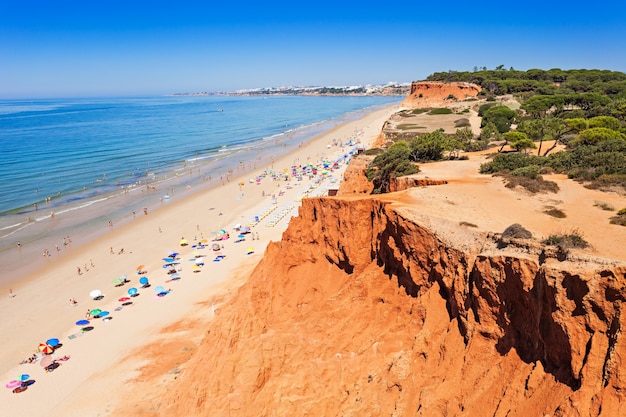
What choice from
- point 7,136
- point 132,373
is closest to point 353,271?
point 132,373

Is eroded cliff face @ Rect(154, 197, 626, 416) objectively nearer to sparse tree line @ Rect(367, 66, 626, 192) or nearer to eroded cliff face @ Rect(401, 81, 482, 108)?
sparse tree line @ Rect(367, 66, 626, 192)

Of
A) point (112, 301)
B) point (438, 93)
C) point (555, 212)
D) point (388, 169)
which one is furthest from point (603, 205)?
point (438, 93)

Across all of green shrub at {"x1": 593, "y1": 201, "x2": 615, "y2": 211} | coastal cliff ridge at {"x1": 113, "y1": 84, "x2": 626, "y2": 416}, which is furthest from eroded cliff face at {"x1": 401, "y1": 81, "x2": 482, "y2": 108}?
coastal cliff ridge at {"x1": 113, "y1": 84, "x2": 626, "y2": 416}

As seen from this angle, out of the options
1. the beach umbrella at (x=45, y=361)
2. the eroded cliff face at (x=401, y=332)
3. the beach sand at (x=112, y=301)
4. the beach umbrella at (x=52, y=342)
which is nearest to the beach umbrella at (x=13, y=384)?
the beach sand at (x=112, y=301)

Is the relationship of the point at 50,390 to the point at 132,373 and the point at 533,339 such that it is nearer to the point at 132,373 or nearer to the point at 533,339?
the point at 132,373

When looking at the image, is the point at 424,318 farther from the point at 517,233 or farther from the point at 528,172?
the point at 528,172

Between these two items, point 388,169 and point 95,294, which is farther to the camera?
point 95,294

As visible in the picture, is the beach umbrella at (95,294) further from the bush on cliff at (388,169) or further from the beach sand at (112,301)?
the bush on cliff at (388,169)
